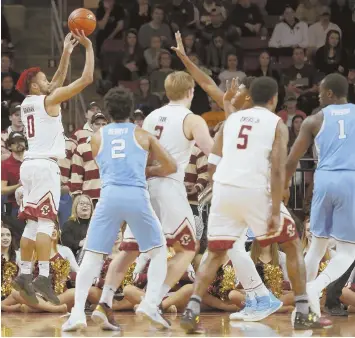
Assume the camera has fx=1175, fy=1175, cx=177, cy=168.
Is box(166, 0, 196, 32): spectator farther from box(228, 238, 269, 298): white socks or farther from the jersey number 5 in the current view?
the jersey number 5

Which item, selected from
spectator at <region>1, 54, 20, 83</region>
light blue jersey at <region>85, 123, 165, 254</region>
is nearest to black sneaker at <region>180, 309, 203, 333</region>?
light blue jersey at <region>85, 123, 165, 254</region>

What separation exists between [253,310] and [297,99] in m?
7.12

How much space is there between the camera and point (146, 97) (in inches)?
658

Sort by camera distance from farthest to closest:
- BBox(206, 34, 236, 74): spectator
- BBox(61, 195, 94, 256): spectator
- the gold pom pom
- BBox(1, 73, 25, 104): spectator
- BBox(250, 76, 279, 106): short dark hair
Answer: BBox(206, 34, 236, 74): spectator < BBox(1, 73, 25, 104): spectator < BBox(61, 195, 94, 256): spectator < the gold pom pom < BBox(250, 76, 279, 106): short dark hair

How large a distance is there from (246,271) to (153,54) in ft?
26.6

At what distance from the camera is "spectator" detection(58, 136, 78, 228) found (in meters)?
13.8

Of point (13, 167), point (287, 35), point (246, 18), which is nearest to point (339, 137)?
point (13, 167)

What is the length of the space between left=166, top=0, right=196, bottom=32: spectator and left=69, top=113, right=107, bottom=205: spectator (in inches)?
206

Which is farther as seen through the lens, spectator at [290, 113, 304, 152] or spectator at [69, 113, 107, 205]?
spectator at [290, 113, 304, 152]

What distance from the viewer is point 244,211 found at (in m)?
9.35

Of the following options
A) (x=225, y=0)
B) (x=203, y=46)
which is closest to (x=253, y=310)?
(x=203, y=46)

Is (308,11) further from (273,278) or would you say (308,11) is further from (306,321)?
(306,321)

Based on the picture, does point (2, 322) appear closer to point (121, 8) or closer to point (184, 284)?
point (184, 284)

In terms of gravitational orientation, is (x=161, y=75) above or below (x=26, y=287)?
above
